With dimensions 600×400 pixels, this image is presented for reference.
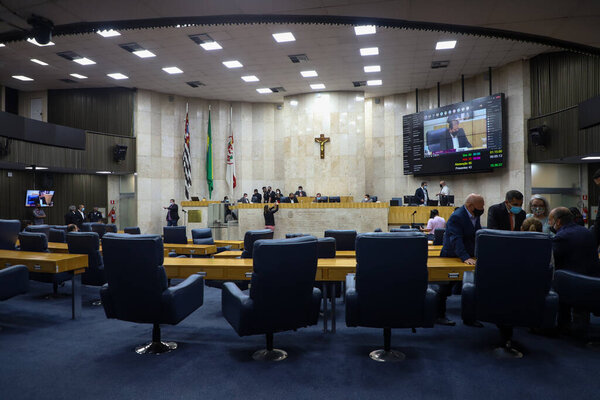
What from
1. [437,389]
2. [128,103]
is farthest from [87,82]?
[437,389]

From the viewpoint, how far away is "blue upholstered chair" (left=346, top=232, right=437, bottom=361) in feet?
9.87

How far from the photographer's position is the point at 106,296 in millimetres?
3385

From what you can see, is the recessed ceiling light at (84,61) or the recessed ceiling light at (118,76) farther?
the recessed ceiling light at (118,76)

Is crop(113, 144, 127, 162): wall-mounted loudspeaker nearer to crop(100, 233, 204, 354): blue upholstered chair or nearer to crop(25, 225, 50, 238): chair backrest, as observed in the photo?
crop(25, 225, 50, 238): chair backrest

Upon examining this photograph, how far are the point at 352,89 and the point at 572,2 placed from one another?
37.0ft

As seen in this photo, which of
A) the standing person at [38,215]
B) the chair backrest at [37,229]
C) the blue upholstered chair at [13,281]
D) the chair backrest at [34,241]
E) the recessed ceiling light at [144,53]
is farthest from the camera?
the standing person at [38,215]

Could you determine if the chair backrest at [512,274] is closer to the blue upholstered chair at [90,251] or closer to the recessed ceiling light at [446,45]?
the blue upholstered chair at [90,251]

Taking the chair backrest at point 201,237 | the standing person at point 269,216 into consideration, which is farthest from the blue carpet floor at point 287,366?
the standing person at point 269,216

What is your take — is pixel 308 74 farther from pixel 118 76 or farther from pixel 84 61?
pixel 84 61

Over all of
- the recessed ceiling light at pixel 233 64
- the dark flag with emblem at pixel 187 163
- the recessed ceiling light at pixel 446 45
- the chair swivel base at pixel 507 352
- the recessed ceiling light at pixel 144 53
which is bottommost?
the chair swivel base at pixel 507 352

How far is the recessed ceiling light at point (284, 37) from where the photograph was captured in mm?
10805

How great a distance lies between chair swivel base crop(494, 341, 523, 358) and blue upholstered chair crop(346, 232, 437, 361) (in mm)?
717

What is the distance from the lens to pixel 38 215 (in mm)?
14656

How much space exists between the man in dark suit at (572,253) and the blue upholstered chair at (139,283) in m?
3.47
